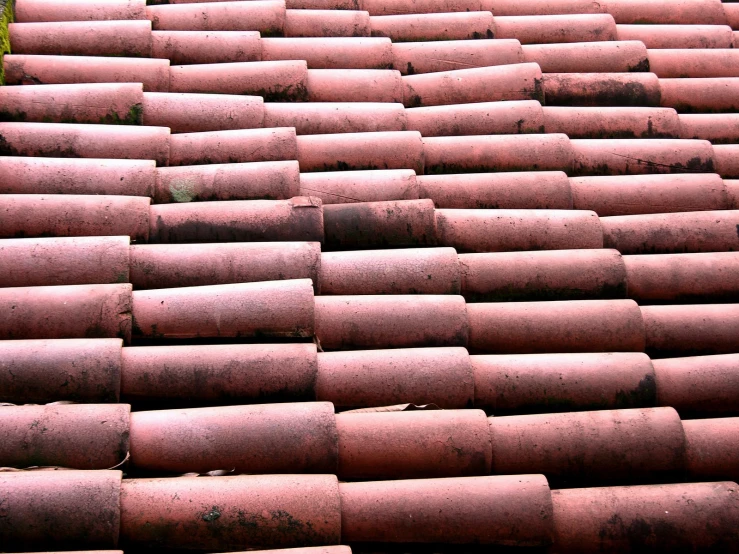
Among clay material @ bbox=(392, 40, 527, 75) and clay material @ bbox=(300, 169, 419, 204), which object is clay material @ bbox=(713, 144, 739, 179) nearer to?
clay material @ bbox=(392, 40, 527, 75)

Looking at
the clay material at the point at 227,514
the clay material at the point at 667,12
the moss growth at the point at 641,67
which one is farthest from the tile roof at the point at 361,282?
the clay material at the point at 667,12

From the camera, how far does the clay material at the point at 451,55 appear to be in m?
6.07

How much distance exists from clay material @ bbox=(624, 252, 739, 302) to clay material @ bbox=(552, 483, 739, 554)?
136cm

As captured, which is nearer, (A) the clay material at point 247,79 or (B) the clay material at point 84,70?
(B) the clay material at point 84,70

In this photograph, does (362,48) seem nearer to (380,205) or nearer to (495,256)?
(380,205)

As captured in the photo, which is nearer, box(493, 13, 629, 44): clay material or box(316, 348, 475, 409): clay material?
box(316, 348, 475, 409): clay material

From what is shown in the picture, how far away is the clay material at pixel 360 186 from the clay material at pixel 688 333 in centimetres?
153

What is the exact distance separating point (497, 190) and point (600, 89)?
4.78 feet

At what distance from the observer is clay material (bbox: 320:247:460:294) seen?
14.9 feet

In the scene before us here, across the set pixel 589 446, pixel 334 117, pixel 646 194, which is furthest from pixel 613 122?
pixel 589 446

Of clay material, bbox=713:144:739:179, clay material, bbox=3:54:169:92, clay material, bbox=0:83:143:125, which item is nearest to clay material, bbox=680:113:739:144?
clay material, bbox=713:144:739:179

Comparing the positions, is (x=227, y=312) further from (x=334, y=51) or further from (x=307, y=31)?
(x=307, y=31)

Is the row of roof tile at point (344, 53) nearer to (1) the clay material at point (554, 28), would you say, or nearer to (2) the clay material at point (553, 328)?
(1) the clay material at point (554, 28)

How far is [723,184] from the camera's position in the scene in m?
5.51
